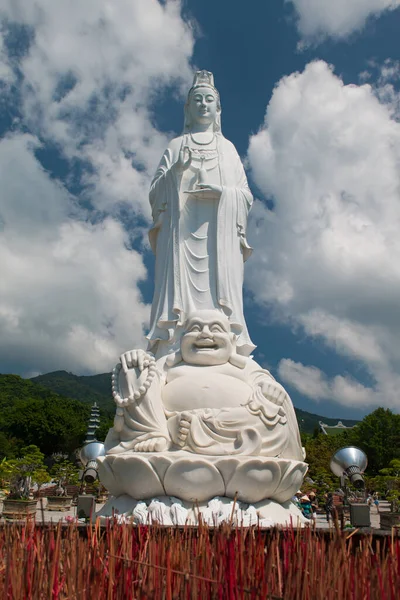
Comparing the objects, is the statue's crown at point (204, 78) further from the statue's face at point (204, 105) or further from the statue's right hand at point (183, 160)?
the statue's right hand at point (183, 160)

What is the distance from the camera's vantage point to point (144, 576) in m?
1.92

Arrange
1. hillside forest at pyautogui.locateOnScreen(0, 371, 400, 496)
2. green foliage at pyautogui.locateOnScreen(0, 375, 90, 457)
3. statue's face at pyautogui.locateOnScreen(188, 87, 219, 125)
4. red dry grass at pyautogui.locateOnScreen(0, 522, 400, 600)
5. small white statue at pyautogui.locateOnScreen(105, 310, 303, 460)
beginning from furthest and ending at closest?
green foliage at pyautogui.locateOnScreen(0, 375, 90, 457), hillside forest at pyautogui.locateOnScreen(0, 371, 400, 496), statue's face at pyautogui.locateOnScreen(188, 87, 219, 125), small white statue at pyautogui.locateOnScreen(105, 310, 303, 460), red dry grass at pyautogui.locateOnScreen(0, 522, 400, 600)

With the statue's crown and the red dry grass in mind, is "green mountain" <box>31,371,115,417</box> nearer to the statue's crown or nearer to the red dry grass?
the statue's crown

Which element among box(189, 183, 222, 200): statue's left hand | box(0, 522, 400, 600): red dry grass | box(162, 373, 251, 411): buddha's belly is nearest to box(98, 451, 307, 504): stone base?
box(162, 373, 251, 411): buddha's belly

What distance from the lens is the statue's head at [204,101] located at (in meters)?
10.1

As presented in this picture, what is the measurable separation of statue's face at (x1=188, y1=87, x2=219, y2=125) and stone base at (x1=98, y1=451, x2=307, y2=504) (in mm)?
6793

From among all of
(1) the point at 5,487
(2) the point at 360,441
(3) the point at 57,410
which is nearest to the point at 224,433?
(1) the point at 5,487

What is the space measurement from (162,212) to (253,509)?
5549mm

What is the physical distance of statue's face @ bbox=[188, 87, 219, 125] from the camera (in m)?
10.1

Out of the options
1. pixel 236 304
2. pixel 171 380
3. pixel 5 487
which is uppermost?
pixel 236 304

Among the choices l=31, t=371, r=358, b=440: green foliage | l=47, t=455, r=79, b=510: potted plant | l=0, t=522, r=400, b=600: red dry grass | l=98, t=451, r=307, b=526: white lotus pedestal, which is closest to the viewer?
l=0, t=522, r=400, b=600: red dry grass

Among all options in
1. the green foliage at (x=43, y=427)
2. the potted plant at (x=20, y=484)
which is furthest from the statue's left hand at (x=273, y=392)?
the green foliage at (x=43, y=427)

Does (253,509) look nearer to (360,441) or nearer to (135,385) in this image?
(135,385)

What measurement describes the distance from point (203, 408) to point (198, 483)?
2.82 feet
